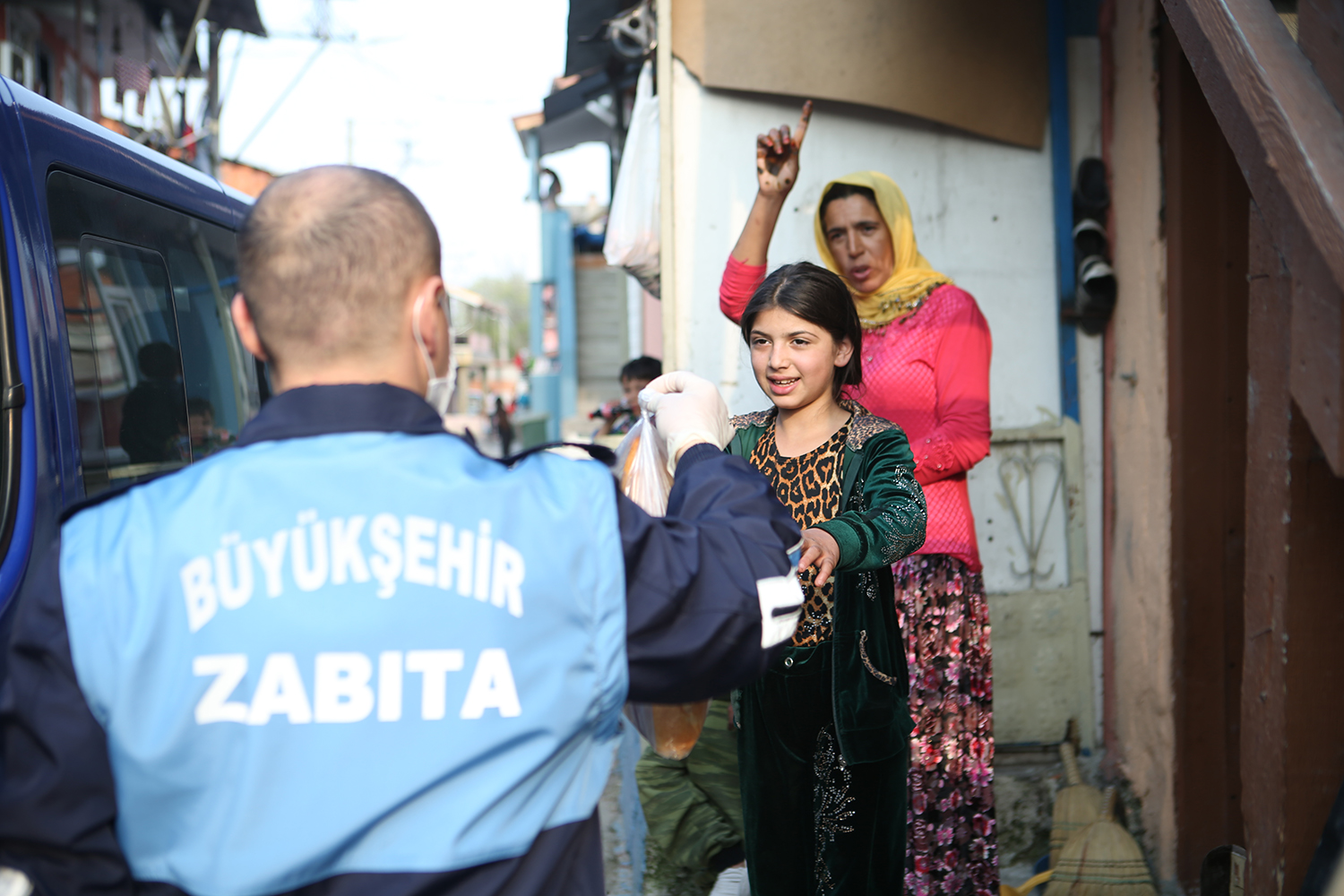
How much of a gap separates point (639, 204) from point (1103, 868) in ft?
9.03

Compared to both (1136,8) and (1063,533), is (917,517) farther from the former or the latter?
(1136,8)

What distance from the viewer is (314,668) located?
34.3 inches

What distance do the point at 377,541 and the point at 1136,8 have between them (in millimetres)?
3298

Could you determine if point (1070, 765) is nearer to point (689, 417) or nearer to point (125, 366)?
point (689, 417)

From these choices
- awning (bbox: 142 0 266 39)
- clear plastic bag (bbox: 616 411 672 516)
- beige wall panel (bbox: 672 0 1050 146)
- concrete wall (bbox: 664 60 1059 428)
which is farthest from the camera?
awning (bbox: 142 0 266 39)

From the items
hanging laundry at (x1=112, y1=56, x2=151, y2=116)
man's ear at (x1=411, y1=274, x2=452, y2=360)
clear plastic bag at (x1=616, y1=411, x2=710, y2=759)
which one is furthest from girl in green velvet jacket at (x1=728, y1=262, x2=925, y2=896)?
hanging laundry at (x1=112, y1=56, x2=151, y2=116)

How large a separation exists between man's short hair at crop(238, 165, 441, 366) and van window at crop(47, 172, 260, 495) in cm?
160

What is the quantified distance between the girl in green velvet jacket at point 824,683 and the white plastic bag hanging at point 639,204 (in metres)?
1.69

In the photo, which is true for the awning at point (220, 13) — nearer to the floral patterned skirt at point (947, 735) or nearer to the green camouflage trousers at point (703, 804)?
the green camouflage trousers at point (703, 804)

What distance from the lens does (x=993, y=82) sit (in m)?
3.45

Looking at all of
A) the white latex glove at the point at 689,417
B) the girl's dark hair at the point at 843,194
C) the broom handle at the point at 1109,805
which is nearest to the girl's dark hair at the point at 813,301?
the white latex glove at the point at 689,417

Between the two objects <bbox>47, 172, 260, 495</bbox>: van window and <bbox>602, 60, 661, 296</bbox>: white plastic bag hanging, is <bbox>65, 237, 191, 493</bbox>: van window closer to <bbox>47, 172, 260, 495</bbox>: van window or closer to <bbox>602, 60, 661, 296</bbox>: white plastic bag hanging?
<bbox>47, 172, 260, 495</bbox>: van window

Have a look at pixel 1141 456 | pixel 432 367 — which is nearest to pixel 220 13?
pixel 1141 456

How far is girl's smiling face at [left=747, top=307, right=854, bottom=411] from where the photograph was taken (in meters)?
2.10
